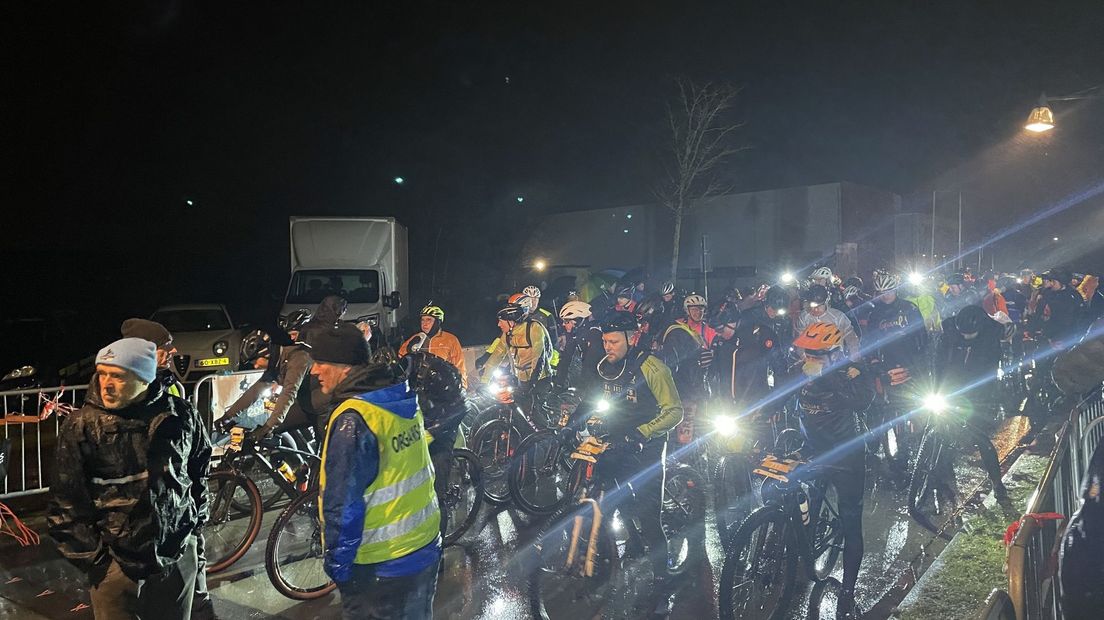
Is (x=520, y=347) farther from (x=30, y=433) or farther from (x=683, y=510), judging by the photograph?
(x=30, y=433)

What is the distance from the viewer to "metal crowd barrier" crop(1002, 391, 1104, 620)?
255 centimetres

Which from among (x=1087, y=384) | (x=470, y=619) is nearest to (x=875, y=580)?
(x=1087, y=384)

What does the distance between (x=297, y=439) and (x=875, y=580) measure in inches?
198

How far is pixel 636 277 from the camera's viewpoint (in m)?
17.8

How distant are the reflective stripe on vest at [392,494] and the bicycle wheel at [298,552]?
219cm

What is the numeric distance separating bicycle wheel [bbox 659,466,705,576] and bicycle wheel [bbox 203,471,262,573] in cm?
347

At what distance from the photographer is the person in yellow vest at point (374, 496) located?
2.80 metres

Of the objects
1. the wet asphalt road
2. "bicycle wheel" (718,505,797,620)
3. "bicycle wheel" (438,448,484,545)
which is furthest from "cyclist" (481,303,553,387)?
"bicycle wheel" (718,505,797,620)

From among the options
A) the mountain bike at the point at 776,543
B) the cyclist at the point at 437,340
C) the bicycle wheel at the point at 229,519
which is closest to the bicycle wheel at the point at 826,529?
the mountain bike at the point at 776,543

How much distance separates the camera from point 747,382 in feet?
23.4

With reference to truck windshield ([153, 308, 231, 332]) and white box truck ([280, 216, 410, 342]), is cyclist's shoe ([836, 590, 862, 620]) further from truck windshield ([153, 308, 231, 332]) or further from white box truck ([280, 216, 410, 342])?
truck windshield ([153, 308, 231, 332])

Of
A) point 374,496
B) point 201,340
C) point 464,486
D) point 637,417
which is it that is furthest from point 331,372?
point 201,340

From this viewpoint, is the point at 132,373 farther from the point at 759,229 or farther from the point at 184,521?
the point at 759,229

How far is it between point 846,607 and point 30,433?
11490mm
